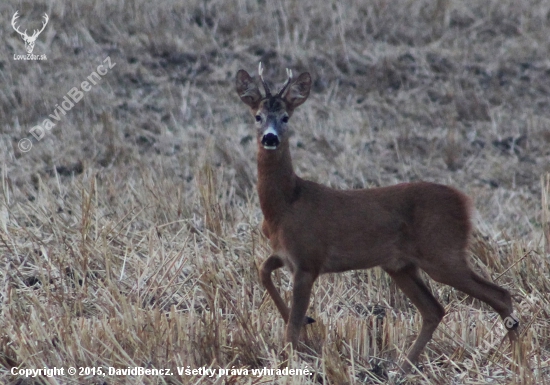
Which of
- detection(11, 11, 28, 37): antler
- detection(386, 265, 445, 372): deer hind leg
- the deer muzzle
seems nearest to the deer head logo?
detection(11, 11, 28, 37): antler

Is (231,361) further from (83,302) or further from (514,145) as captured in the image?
(514,145)

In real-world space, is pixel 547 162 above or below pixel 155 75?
below

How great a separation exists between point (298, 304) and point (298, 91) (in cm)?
142

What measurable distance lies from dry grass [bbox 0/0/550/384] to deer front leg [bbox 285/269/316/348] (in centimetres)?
12

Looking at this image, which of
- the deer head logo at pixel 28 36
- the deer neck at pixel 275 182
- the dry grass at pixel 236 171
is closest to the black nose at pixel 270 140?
the deer neck at pixel 275 182

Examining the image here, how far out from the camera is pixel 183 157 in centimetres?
1090

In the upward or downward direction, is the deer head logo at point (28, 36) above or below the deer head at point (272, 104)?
below

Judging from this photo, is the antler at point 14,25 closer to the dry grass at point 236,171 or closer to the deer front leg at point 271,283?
the dry grass at point 236,171

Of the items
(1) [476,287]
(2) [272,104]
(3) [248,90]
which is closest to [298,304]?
(1) [476,287]

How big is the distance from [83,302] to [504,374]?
2.88 metres

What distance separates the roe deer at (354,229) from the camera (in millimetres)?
6074

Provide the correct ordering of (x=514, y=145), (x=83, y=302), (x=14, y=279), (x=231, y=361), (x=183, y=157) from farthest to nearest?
1. (x=514, y=145)
2. (x=183, y=157)
3. (x=14, y=279)
4. (x=83, y=302)
5. (x=231, y=361)

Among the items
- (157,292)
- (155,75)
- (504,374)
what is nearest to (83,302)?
(157,292)

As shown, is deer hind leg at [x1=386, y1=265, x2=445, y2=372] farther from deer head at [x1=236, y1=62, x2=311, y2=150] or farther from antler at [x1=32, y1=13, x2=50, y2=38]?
antler at [x1=32, y1=13, x2=50, y2=38]
